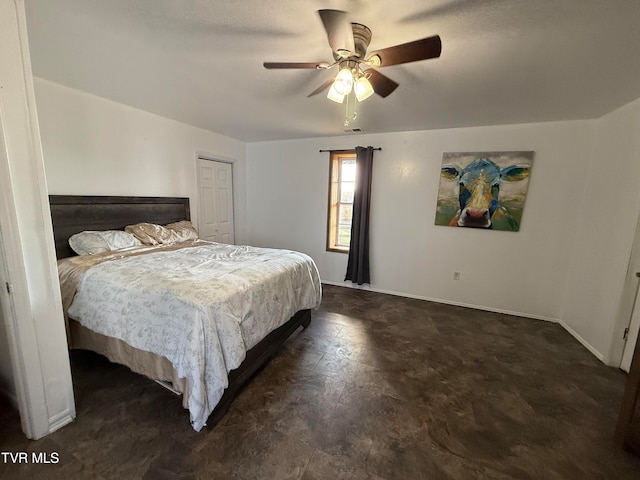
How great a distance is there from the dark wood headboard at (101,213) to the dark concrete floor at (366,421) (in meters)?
1.15

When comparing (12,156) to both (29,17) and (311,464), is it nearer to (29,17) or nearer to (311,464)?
(29,17)

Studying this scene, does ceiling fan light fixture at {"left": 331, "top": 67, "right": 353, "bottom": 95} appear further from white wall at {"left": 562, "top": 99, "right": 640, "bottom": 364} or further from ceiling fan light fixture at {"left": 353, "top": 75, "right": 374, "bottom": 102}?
white wall at {"left": 562, "top": 99, "right": 640, "bottom": 364}

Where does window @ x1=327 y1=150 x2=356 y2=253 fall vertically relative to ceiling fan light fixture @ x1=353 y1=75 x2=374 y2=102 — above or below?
below

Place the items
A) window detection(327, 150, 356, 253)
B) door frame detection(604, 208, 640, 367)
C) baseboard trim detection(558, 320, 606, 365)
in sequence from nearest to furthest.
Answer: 1. door frame detection(604, 208, 640, 367)
2. baseboard trim detection(558, 320, 606, 365)
3. window detection(327, 150, 356, 253)

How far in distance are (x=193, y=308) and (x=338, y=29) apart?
168cm

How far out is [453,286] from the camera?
3.63 metres

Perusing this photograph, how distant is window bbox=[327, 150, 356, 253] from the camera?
4.11 metres

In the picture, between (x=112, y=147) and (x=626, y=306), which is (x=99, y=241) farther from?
(x=626, y=306)

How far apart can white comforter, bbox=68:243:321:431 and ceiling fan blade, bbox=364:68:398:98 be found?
5.21 feet

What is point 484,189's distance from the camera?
3.29m

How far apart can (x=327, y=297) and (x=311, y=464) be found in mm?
2394

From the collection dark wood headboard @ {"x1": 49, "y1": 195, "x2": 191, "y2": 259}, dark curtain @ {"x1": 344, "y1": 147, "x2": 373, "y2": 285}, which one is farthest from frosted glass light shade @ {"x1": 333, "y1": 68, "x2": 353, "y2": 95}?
dark wood headboard @ {"x1": 49, "y1": 195, "x2": 191, "y2": 259}

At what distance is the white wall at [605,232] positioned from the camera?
232 centimetres

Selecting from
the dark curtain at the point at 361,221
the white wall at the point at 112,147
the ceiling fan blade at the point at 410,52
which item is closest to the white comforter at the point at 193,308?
the white wall at the point at 112,147
